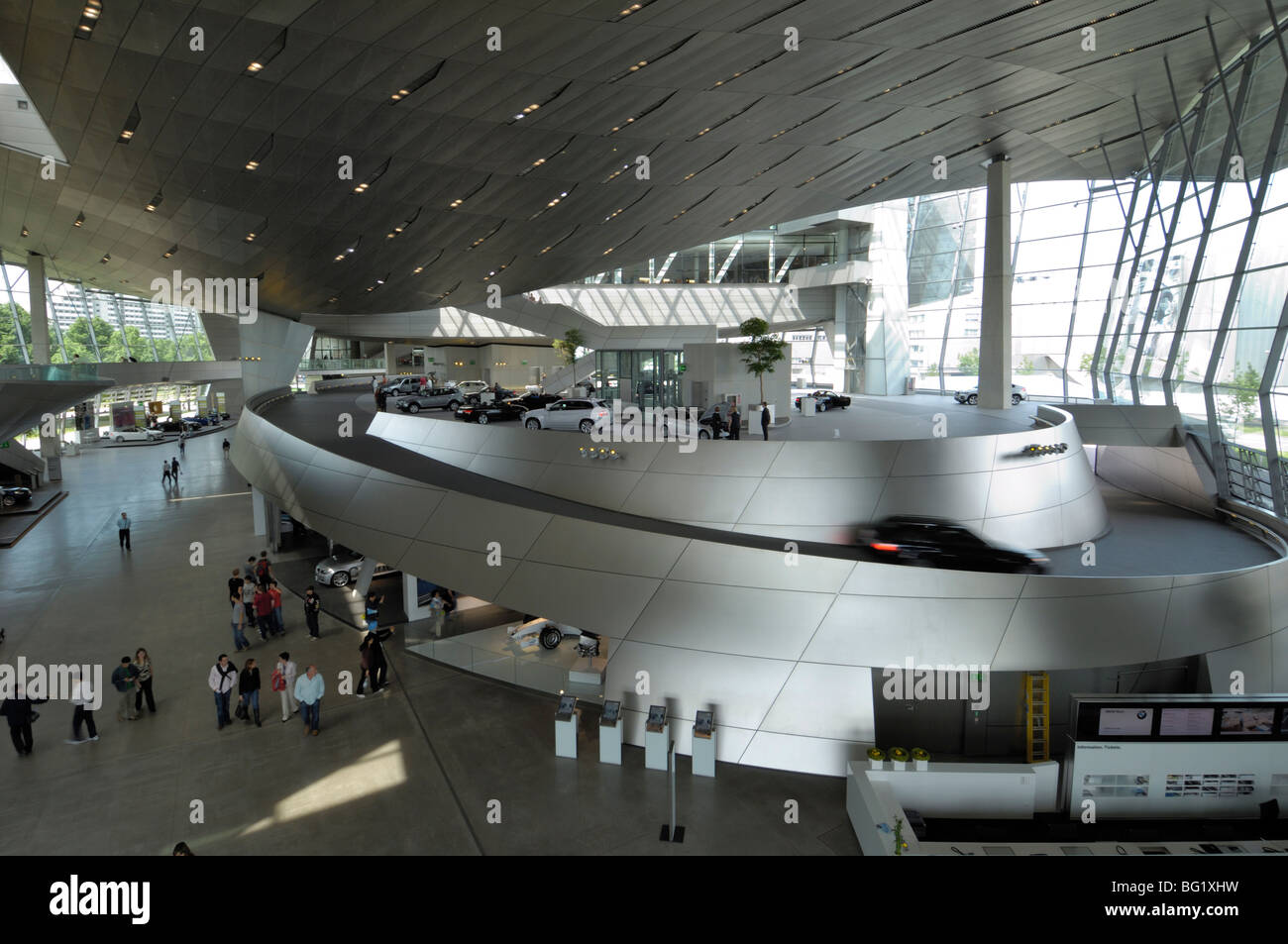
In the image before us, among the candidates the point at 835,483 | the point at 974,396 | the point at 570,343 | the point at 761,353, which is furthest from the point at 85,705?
the point at 974,396

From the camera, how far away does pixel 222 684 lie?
13664 millimetres

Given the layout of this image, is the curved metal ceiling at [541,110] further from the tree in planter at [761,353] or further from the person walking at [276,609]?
the person walking at [276,609]

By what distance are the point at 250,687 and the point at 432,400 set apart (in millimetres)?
21255

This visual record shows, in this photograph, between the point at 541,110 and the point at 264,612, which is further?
the point at 541,110

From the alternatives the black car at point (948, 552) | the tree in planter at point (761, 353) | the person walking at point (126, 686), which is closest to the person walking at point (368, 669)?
the person walking at point (126, 686)

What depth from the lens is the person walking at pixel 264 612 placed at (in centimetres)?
1803

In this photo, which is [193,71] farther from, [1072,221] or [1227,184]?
[1072,221]

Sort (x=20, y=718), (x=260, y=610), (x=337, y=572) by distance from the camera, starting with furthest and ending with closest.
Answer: (x=337, y=572)
(x=260, y=610)
(x=20, y=718)

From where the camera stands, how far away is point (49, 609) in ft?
64.9

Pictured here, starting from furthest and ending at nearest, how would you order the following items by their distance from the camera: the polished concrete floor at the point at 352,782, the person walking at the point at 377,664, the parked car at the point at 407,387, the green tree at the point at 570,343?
the green tree at the point at 570,343 < the parked car at the point at 407,387 < the person walking at the point at 377,664 < the polished concrete floor at the point at 352,782

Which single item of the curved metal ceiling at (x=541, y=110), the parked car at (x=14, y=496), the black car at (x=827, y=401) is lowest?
the parked car at (x=14, y=496)

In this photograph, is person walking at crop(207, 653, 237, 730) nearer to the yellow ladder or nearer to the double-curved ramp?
the double-curved ramp

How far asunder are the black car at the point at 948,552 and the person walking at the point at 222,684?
12826 mm

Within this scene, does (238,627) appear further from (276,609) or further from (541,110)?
(541,110)
